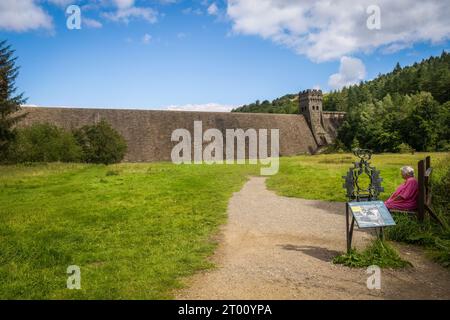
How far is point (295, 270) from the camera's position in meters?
6.98

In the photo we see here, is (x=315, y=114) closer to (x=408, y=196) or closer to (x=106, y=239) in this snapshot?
(x=408, y=196)

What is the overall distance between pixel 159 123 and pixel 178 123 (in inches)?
124

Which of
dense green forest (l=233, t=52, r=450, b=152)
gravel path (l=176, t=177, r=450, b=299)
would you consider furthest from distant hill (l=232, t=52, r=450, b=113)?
gravel path (l=176, t=177, r=450, b=299)

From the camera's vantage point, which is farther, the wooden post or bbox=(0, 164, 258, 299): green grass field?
the wooden post

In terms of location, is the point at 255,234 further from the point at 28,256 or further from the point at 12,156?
the point at 12,156

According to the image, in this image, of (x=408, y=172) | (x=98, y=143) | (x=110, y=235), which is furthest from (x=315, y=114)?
(x=110, y=235)

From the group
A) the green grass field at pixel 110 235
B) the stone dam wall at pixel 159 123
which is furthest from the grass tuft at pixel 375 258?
the stone dam wall at pixel 159 123

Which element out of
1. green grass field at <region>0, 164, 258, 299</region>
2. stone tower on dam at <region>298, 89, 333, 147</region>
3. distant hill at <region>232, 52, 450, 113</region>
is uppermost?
distant hill at <region>232, 52, 450, 113</region>

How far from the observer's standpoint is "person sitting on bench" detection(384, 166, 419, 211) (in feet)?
30.3

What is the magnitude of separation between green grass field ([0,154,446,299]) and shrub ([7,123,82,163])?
59.6 feet

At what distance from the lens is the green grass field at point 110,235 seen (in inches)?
250

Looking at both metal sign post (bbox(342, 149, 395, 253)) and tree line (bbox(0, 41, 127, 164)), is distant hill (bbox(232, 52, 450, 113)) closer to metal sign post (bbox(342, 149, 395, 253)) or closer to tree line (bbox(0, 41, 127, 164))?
tree line (bbox(0, 41, 127, 164))

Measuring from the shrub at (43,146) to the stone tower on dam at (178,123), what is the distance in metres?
12.7

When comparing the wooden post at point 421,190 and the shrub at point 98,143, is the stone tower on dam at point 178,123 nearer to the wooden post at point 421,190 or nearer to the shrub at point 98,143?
the shrub at point 98,143
